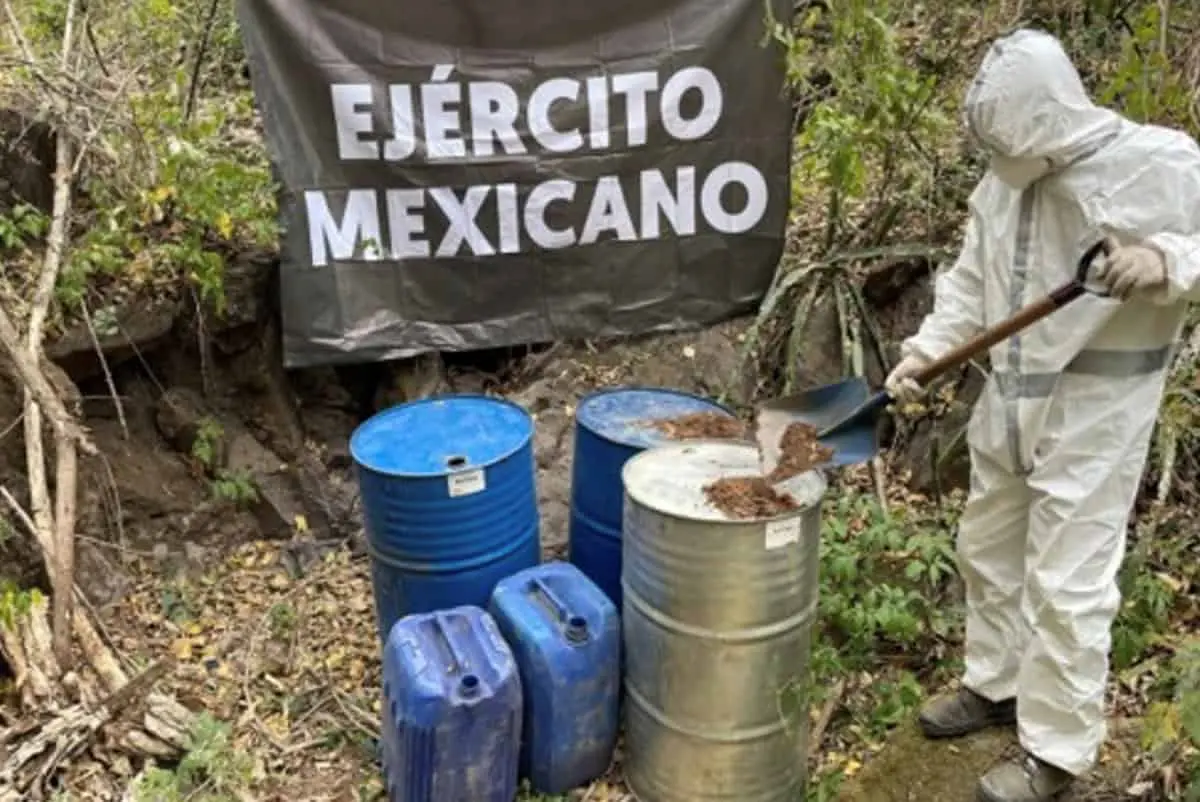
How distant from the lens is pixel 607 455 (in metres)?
3.24

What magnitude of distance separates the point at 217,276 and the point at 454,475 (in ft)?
5.83

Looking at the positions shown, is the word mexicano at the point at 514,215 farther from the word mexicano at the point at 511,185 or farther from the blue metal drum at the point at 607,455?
the blue metal drum at the point at 607,455

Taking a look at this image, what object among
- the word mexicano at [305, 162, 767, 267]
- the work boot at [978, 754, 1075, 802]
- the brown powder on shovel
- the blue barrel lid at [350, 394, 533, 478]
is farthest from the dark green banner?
the work boot at [978, 754, 1075, 802]

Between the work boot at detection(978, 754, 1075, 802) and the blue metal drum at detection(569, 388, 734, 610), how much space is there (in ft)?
3.82

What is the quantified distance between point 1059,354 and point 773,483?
0.71 meters

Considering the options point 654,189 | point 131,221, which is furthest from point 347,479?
point 654,189

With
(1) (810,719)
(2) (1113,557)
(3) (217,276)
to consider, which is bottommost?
(1) (810,719)

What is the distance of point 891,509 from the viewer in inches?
158

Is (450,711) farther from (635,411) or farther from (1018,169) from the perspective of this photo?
(1018,169)

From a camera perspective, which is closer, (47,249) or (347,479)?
(47,249)

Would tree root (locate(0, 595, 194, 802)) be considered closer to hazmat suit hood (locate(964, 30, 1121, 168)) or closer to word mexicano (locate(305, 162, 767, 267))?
word mexicano (locate(305, 162, 767, 267))

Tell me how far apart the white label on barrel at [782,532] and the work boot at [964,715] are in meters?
0.79

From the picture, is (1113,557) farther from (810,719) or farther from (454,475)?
(454,475)

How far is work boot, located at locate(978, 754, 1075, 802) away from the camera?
2689 mm
